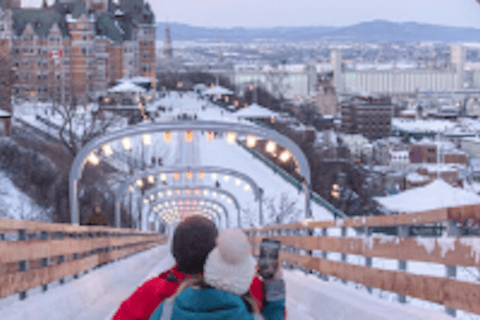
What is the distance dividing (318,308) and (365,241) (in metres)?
0.96

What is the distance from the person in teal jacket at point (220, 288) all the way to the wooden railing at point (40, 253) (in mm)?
3246

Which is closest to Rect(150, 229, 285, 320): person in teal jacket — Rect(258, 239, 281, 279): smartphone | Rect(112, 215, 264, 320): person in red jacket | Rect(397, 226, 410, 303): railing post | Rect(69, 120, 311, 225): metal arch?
Rect(112, 215, 264, 320): person in red jacket

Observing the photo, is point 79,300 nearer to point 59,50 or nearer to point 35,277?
point 35,277

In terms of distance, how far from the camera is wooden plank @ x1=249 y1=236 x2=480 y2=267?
453 cm

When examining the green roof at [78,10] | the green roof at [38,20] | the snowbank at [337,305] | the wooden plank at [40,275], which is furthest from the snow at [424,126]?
the snowbank at [337,305]

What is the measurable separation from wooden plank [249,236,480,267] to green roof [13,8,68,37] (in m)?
85.4

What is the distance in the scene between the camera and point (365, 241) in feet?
22.1

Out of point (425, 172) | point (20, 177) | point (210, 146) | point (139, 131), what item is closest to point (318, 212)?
point (20, 177)

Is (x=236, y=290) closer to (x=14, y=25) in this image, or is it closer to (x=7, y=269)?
(x=7, y=269)

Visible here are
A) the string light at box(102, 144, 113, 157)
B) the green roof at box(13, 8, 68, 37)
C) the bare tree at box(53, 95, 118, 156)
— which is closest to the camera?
the string light at box(102, 144, 113, 157)

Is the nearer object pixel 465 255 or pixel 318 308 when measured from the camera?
pixel 465 255

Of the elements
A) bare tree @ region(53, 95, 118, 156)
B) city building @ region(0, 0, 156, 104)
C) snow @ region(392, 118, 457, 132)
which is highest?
city building @ region(0, 0, 156, 104)

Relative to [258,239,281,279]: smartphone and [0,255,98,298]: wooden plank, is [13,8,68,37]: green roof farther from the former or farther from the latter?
[258,239,281,279]: smartphone

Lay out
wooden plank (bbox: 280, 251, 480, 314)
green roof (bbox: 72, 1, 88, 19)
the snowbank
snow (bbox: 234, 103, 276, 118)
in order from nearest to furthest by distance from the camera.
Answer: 1. wooden plank (bbox: 280, 251, 480, 314)
2. the snowbank
3. snow (bbox: 234, 103, 276, 118)
4. green roof (bbox: 72, 1, 88, 19)
